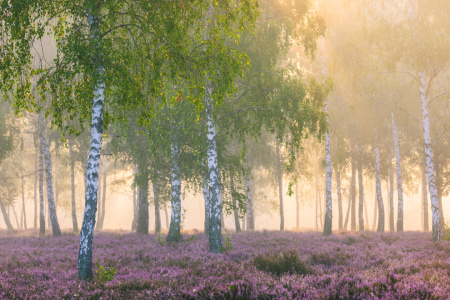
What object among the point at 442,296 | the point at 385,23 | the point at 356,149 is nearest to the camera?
the point at 442,296

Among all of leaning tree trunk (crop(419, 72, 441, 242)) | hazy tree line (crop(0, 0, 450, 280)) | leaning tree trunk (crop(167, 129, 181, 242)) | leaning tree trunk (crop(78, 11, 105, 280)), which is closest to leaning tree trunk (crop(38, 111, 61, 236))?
hazy tree line (crop(0, 0, 450, 280))

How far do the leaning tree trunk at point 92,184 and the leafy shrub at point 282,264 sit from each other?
405 centimetres

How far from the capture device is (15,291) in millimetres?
5902

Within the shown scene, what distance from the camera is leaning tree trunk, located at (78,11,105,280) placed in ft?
22.7

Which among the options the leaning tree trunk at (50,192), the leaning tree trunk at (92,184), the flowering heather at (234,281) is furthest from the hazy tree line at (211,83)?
the flowering heather at (234,281)

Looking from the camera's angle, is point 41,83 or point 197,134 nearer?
point 41,83

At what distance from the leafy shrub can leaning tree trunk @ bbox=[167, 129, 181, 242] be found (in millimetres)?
7056

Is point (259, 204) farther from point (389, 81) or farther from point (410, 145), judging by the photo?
point (389, 81)

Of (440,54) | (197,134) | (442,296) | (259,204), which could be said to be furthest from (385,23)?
(259,204)

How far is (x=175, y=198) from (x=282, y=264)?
8.15 meters

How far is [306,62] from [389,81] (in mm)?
6049

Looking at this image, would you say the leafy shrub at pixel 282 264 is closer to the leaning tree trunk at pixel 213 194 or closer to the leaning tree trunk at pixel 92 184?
the leaning tree trunk at pixel 213 194

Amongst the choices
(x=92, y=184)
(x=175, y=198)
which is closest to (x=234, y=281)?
(x=92, y=184)

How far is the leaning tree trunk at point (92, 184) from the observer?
6926 millimetres
